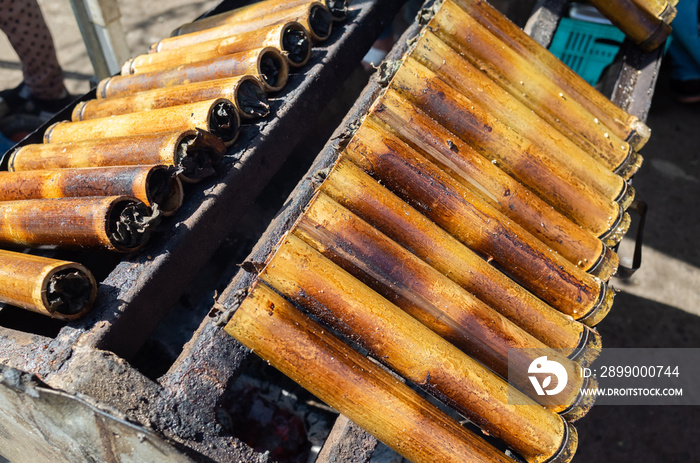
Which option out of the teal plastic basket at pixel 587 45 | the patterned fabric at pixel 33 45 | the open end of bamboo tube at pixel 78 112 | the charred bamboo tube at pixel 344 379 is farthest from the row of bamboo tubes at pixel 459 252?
the patterned fabric at pixel 33 45

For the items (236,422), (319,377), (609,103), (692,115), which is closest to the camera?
(319,377)

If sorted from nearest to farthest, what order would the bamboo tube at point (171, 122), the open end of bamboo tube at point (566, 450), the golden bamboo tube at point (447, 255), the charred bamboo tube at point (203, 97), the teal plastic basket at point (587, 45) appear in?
the open end of bamboo tube at point (566, 450)
the golden bamboo tube at point (447, 255)
the bamboo tube at point (171, 122)
the charred bamboo tube at point (203, 97)
the teal plastic basket at point (587, 45)

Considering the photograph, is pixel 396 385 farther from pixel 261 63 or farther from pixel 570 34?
pixel 570 34

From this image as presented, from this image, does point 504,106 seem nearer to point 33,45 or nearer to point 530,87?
point 530,87

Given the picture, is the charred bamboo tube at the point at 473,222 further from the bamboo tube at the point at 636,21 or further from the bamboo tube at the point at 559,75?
the bamboo tube at the point at 636,21

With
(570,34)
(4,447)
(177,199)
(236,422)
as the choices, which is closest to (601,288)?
(177,199)

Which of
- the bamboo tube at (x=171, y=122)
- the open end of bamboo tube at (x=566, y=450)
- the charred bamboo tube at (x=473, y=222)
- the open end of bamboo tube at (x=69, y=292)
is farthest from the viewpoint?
the bamboo tube at (x=171, y=122)

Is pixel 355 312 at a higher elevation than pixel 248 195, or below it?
below

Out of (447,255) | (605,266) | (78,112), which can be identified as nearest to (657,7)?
(605,266)

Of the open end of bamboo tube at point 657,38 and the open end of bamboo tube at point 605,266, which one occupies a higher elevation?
the open end of bamboo tube at point 657,38

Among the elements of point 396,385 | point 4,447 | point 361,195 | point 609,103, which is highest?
point 609,103
